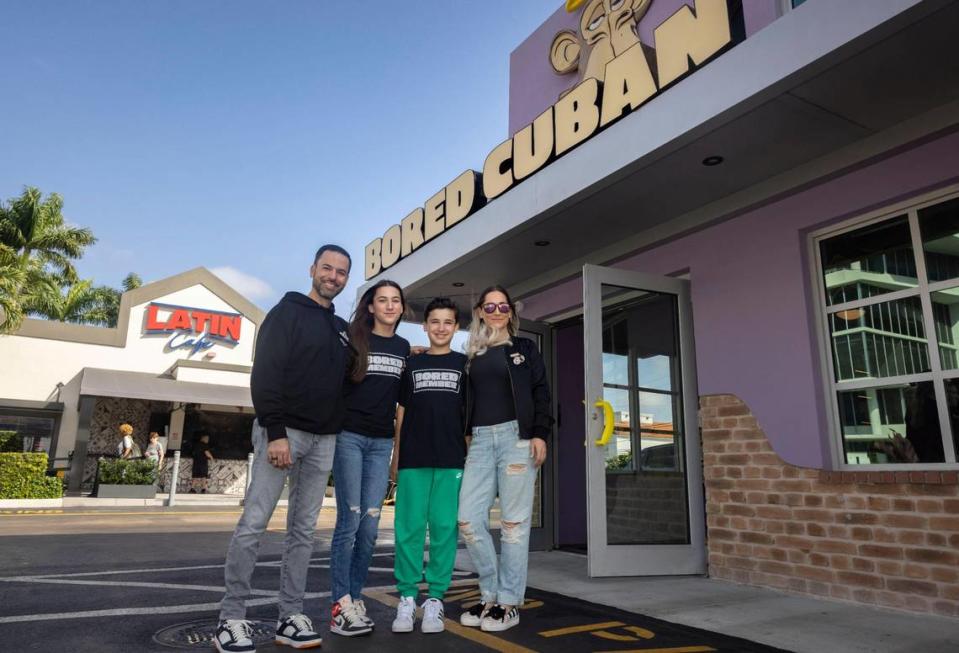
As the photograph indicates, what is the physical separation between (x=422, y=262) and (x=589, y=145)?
282cm

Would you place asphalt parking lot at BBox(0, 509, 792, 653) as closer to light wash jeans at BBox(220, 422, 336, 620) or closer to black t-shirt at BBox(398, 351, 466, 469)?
light wash jeans at BBox(220, 422, 336, 620)

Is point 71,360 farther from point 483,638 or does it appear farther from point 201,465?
point 483,638

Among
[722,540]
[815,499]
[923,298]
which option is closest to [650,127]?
[923,298]

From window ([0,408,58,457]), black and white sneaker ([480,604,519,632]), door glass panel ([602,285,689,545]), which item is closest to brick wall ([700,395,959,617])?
door glass panel ([602,285,689,545])

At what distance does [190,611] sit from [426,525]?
1.39 m

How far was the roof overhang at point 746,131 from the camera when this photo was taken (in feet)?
10.6

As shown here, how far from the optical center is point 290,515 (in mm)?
2963

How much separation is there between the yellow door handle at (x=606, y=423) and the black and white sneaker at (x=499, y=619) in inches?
74.0

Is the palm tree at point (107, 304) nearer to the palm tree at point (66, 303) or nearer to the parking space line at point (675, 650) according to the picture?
the palm tree at point (66, 303)

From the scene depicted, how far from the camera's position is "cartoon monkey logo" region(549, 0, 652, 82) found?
6680 mm

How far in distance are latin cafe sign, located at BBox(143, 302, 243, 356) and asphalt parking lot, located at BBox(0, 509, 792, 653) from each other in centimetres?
1263

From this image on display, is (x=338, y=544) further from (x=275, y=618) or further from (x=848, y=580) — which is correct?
(x=848, y=580)

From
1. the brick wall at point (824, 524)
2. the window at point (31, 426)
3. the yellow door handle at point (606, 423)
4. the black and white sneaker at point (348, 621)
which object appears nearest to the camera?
the black and white sneaker at point (348, 621)

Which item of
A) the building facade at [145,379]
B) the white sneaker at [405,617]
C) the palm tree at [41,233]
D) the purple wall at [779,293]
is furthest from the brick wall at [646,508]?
the palm tree at [41,233]
